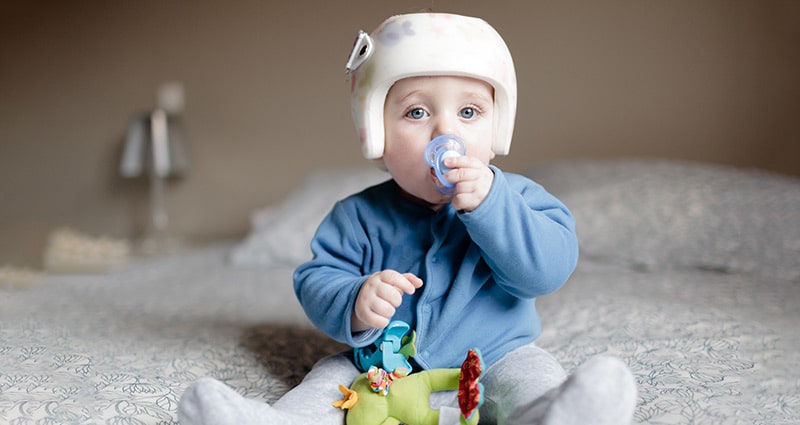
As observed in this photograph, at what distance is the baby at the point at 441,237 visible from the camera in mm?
843

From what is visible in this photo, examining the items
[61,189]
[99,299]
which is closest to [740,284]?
[99,299]

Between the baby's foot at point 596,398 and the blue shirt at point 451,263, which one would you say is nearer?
the baby's foot at point 596,398

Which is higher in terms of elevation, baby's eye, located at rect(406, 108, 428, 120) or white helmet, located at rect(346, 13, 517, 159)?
white helmet, located at rect(346, 13, 517, 159)

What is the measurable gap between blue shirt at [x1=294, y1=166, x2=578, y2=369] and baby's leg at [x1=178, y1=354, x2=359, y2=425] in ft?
0.17

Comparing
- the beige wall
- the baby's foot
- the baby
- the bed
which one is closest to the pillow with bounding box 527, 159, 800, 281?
the bed

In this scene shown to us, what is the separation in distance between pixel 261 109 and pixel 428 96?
2.30 meters

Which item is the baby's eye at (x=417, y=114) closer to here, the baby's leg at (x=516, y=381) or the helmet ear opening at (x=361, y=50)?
the helmet ear opening at (x=361, y=50)

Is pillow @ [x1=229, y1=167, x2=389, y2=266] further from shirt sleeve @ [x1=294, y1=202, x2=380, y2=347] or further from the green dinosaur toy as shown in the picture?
the green dinosaur toy

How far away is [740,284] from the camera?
1.71 m

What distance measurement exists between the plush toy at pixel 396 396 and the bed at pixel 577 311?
197 mm

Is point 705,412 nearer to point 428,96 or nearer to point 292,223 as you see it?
point 428,96

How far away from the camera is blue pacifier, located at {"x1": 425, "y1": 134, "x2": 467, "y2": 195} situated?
855mm

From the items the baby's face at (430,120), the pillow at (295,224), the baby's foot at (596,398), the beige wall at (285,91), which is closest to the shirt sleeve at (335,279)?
the baby's face at (430,120)

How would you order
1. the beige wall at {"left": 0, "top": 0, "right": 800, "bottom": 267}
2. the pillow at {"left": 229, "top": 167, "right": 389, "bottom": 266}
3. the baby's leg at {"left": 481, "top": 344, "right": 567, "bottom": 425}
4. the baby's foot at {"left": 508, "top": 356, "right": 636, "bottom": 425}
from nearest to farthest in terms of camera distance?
the baby's foot at {"left": 508, "top": 356, "right": 636, "bottom": 425}
the baby's leg at {"left": 481, "top": 344, "right": 567, "bottom": 425}
the pillow at {"left": 229, "top": 167, "right": 389, "bottom": 266}
the beige wall at {"left": 0, "top": 0, "right": 800, "bottom": 267}
